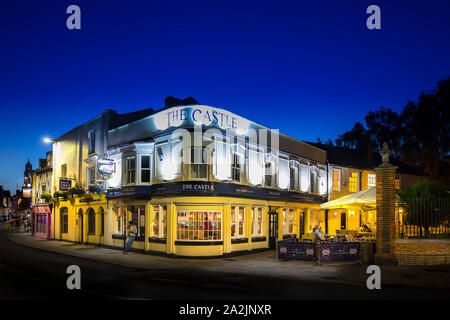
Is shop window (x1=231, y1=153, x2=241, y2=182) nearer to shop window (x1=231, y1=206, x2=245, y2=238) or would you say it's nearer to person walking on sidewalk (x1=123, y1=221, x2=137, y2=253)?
shop window (x1=231, y1=206, x2=245, y2=238)

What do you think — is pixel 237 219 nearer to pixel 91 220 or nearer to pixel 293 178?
pixel 293 178

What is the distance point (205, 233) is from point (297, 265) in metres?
5.12

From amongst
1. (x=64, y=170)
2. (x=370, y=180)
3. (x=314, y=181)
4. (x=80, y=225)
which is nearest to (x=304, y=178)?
(x=314, y=181)

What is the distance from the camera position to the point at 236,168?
2102cm

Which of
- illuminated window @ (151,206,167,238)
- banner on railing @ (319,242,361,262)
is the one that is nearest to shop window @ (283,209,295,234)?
illuminated window @ (151,206,167,238)

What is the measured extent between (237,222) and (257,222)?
7.51ft

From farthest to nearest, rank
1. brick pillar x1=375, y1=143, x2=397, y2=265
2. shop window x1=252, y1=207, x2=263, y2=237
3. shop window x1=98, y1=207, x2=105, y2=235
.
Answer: shop window x1=98, y1=207, x2=105, y2=235
shop window x1=252, y1=207, x2=263, y2=237
brick pillar x1=375, y1=143, x2=397, y2=265

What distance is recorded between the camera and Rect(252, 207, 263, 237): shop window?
22.5 m

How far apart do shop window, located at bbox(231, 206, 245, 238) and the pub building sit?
0.05 m

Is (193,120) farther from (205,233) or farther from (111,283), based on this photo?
(111,283)

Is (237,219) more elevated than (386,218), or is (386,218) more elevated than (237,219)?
(386,218)

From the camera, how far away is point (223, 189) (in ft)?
63.3

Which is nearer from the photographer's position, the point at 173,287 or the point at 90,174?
the point at 173,287
